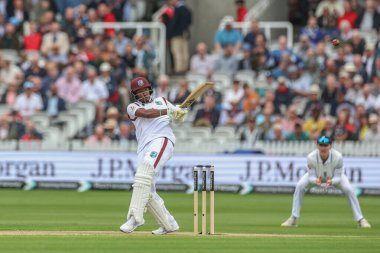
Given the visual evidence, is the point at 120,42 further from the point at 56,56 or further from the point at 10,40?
the point at 10,40

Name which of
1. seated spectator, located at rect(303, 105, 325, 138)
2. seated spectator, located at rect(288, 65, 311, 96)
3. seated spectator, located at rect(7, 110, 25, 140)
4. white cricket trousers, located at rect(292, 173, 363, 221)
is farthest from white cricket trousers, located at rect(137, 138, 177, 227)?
seated spectator, located at rect(7, 110, 25, 140)

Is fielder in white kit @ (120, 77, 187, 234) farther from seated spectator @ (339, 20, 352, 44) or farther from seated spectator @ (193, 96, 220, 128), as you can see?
seated spectator @ (339, 20, 352, 44)

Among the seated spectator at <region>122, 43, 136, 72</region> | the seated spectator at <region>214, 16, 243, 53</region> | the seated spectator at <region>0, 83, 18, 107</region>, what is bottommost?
the seated spectator at <region>0, 83, 18, 107</region>

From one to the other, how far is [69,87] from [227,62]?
3770 mm

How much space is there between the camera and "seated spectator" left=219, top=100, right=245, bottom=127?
2841 cm

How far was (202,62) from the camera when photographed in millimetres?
30500

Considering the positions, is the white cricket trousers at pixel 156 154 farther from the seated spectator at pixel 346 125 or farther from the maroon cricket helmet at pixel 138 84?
the seated spectator at pixel 346 125

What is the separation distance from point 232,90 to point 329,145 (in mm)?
10289

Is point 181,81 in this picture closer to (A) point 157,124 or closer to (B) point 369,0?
(B) point 369,0

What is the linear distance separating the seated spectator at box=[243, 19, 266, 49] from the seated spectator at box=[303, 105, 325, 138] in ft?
9.91

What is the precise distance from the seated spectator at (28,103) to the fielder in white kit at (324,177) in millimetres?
12070

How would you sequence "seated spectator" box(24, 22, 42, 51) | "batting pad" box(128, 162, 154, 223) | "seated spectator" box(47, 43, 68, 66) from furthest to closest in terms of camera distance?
"seated spectator" box(24, 22, 42, 51)
"seated spectator" box(47, 43, 68, 66)
"batting pad" box(128, 162, 154, 223)

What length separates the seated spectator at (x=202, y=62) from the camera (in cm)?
3033

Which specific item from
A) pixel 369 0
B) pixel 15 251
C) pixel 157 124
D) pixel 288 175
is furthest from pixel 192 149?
pixel 15 251
